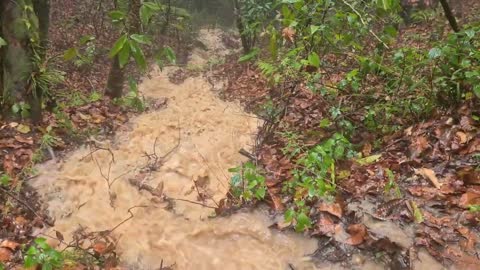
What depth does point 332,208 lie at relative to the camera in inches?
143

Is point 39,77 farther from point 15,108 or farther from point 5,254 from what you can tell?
point 5,254

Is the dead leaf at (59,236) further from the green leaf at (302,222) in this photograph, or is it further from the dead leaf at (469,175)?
the dead leaf at (469,175)

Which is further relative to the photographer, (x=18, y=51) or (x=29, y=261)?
(x=18, y=51)

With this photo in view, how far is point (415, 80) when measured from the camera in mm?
4730

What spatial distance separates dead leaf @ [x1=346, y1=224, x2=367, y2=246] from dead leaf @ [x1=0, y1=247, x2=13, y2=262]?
276 cm

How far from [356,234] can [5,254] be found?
9.40ft

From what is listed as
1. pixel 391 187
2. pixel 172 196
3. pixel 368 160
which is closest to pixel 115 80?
pixel 172 196

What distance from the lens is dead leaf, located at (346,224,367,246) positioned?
11.0 feet

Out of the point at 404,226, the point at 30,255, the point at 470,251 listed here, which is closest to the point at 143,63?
the point at 30,255

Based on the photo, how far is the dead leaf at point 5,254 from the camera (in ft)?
11.1

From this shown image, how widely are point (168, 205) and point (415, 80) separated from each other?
120 inches

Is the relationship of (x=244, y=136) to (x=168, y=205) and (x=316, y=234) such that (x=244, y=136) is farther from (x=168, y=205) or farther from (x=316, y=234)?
(x=316, y=234)

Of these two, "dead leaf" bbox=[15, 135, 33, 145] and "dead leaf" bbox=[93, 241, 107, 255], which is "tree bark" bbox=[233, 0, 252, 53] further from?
"dead leaf" bbox=[93, 241, 107, 255]

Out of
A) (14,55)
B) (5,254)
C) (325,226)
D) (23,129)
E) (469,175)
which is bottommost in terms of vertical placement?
(5,254)
